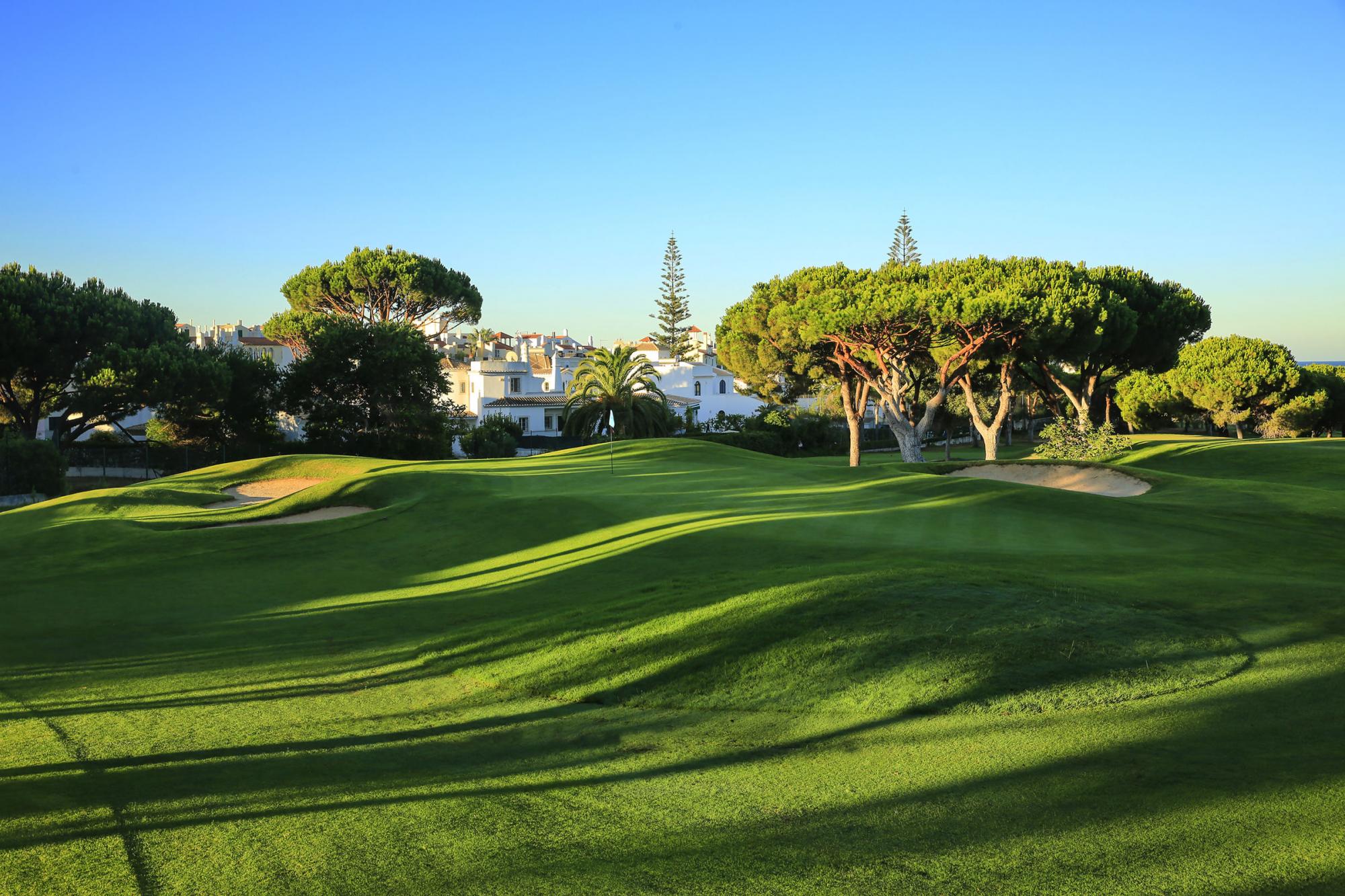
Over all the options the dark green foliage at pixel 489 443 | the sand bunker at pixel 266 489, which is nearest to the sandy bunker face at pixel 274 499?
the sand bunker at pixel 266 489

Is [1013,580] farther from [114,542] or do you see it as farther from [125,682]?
[114,542]

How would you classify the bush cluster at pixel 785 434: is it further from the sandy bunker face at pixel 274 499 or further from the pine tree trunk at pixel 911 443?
the sandy bunker face at pixel 274 499

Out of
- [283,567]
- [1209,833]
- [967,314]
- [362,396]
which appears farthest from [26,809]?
[362,396]

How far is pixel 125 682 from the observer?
9.72m

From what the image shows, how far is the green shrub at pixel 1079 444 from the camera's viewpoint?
37.2 m

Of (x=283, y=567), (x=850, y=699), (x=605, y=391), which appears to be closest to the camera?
(x=850, y=699)

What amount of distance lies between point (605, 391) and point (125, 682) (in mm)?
53718

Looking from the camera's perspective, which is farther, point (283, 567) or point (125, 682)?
point (283, 567)

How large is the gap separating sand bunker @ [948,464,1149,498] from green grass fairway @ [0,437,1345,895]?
10.8 meters

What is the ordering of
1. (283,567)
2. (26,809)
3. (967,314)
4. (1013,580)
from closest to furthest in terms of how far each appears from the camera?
(26,809), (1013,580), (283,567), (967,314)

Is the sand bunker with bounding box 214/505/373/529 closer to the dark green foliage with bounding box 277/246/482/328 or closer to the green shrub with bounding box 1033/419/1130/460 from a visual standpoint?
the green shrub with bounding box 1033/419/1130/460

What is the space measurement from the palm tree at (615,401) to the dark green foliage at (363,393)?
1070 cm

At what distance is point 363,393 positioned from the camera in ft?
184

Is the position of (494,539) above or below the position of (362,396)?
below
